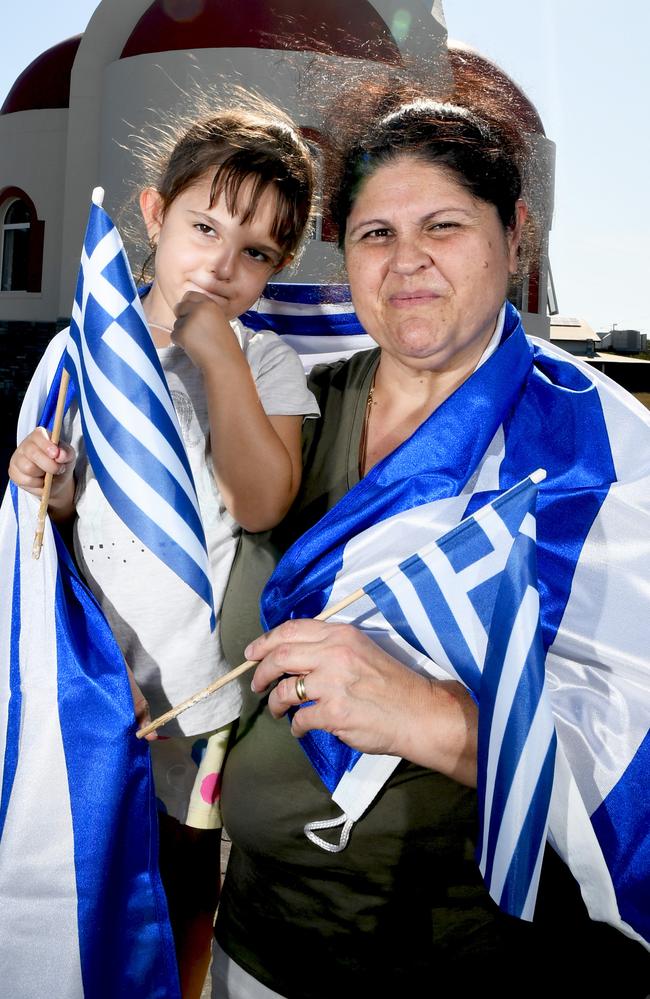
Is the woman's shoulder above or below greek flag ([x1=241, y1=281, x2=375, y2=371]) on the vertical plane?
below

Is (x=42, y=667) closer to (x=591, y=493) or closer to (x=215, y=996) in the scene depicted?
(x=215, y=996)

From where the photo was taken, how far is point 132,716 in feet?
5.87

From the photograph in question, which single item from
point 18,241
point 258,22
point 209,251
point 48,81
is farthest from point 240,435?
point 48,81

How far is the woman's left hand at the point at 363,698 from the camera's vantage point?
1478 millimetres

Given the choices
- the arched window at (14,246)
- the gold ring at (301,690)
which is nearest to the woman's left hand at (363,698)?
the gold ring at (301,690)

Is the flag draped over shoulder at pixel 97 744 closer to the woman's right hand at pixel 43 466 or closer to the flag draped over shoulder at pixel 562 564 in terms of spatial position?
the woman's right hand at pixel 43 466

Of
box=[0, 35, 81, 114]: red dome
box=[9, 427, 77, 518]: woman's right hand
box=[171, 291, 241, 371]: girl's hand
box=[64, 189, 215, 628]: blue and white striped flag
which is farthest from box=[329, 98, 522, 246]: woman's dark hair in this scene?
box=[0, 35, 81, 114]: red dome

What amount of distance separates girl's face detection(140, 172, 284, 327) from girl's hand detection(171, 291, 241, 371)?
0.13 metres

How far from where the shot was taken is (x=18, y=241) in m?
16.1

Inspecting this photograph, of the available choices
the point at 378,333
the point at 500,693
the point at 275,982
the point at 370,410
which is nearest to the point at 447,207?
the point at 378,333

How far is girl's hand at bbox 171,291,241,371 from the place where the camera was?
1865 millimetres

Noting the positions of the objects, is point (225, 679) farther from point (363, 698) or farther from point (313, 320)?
point (313, 320)

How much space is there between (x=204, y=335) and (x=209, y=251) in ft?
0.86

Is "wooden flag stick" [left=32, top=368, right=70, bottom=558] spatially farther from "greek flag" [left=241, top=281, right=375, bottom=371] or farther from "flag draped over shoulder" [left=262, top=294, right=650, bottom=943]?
"greek flag" [left=241, top=281, right=375, bottom=371]
